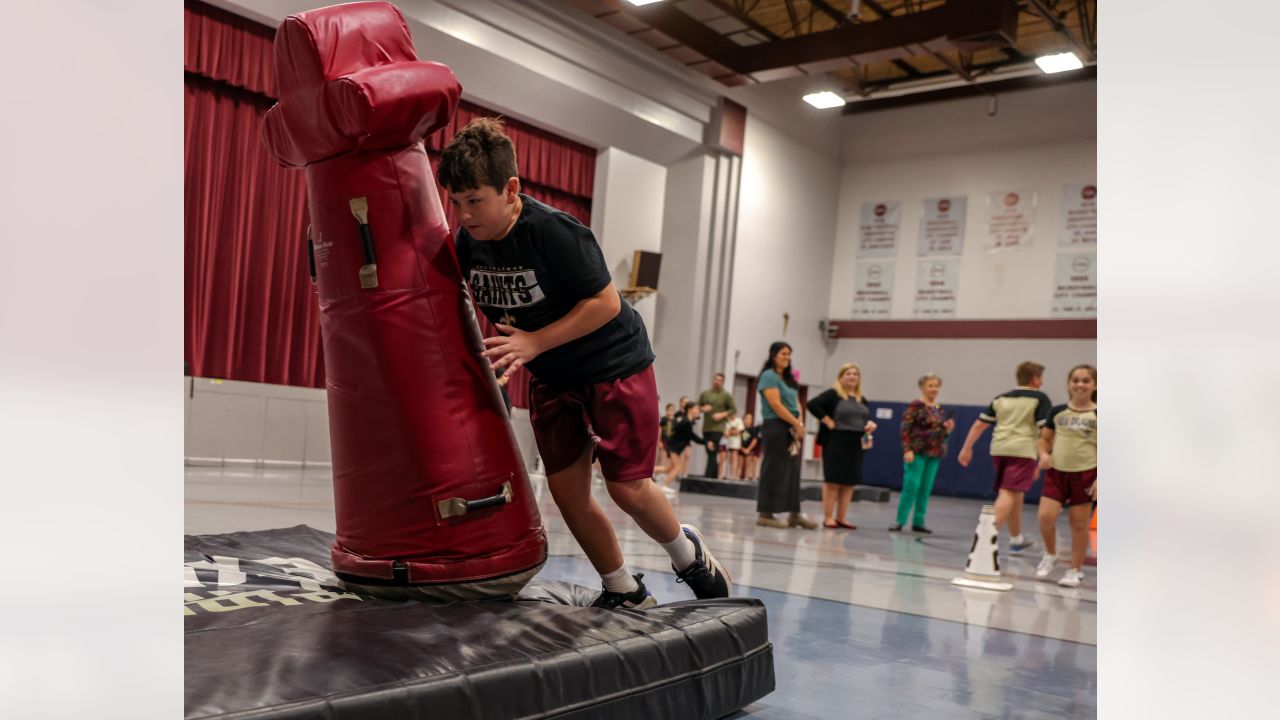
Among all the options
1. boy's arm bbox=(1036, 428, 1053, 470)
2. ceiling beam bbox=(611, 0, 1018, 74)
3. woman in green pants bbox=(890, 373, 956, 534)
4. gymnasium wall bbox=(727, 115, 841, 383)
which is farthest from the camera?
gymnasium wall bbox=(727, 115, 841, 383)

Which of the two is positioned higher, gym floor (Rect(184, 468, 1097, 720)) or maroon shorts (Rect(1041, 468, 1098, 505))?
maroon shorts (Rect(1041, 468, 1098, 505))

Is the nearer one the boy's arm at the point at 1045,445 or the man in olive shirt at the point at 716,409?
the boy's arm at the point at 1045,445

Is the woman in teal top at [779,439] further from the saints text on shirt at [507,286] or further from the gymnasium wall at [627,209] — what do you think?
the gymnasium wall at [627,209]

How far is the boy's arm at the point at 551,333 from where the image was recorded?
252 cm

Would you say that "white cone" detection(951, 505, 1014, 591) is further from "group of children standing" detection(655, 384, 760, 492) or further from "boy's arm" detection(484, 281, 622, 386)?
"group of children standing" detection(655, 384, 760, 492)

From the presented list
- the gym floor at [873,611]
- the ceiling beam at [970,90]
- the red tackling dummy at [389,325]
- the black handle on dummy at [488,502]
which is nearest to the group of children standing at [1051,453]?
→ the gym floor at [873,611]

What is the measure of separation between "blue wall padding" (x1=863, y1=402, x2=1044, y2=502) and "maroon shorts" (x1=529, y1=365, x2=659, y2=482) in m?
15.5

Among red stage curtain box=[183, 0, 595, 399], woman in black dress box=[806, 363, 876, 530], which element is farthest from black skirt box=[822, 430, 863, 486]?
red stage curtain box=[183, 0, 595, 399]

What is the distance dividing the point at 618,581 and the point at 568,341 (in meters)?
0.75

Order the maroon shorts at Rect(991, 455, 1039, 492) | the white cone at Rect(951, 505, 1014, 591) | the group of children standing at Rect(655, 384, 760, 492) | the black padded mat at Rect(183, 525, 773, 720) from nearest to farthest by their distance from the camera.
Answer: the black padded mat at Rect(183, 525, 773, 720) < the white cone at Rect(951, 505, 1014, 591) < the maroon shorts at Rect(991, 455, 1039, 492) < the group of children standing at Rect(655, 384, 760, 492)

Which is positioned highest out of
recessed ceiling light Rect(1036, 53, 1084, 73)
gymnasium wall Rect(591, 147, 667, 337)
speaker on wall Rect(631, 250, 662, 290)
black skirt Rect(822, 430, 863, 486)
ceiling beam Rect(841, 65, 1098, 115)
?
ceiling beam Rect(841, 65, 1098, 115)

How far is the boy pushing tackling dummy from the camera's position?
2637mm

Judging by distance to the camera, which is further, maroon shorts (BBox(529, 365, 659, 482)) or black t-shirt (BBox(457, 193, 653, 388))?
maroon shorts (BBox(529, 365, 659, 482))

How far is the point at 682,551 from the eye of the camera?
10.1 feet
